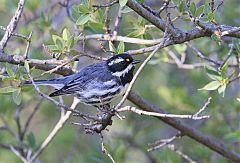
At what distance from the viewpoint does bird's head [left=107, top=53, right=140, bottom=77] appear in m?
4.14

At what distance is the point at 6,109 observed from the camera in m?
5.70

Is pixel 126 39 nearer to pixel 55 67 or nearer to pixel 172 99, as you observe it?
pixel 55 67

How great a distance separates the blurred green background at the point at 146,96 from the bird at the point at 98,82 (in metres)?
0.28

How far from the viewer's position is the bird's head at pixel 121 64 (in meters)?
4.14

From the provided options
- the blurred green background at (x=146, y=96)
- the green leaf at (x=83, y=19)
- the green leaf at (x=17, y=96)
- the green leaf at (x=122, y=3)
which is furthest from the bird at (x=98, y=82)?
the green leaf at (x=122, y=3)

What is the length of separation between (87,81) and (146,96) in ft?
7.63

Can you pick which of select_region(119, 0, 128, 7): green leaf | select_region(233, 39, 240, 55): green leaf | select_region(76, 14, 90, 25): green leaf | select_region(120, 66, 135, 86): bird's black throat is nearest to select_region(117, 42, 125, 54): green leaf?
select_region(76, 14, 90, 25): green leaf

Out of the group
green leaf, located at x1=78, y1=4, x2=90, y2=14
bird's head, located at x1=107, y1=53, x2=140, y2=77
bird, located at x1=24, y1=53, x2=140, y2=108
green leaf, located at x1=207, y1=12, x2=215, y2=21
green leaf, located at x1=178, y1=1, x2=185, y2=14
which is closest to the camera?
green leaf, located at x1=207, y1=12, x2=215, y2=21

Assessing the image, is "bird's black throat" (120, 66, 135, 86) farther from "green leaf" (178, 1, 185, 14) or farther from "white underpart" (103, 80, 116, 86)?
"green leaf" (178, 1, 185, 14)

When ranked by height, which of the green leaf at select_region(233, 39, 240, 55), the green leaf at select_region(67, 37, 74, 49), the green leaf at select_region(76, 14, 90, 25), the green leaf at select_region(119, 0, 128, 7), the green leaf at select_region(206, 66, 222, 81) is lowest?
the green leaf at select_region(206, 66, 222, 81)

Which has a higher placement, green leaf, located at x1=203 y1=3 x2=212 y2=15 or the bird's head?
green leaf, located at x1=203 y1=3 x2=212 y2=15

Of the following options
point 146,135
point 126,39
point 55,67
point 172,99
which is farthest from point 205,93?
point 55,67

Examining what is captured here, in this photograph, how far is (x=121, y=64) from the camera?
4301 mm

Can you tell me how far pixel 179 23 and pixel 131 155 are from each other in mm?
1547
